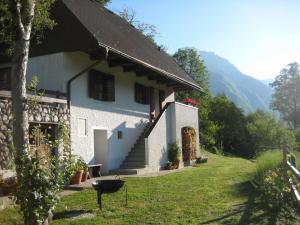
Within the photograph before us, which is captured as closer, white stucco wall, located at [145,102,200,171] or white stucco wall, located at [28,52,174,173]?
white stucco wall, located at [28,52,174,173]

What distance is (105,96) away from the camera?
16.0 meters

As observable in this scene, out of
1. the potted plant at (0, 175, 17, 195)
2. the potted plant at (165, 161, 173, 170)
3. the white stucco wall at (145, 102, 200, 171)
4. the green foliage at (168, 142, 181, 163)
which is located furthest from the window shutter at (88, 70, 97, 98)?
the potted plant at (0, 175, 17, 195)

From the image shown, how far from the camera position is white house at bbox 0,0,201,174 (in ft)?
44.0

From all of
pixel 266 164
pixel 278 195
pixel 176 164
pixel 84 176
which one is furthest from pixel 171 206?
pixel 176 164

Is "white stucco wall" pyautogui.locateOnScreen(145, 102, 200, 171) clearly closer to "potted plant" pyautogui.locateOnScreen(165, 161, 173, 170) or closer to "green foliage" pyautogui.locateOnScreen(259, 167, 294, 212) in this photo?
"potted plant" pyautogui.locateOnScreen(165, 161, 173, 170)

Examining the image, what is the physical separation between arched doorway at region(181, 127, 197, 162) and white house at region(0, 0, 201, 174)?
73 mm

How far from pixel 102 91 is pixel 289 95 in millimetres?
50219

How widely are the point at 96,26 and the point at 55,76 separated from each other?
279 centimetres

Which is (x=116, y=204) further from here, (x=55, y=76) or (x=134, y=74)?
(x=134, y=74)

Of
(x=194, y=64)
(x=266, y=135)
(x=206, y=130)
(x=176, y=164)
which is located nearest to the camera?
(x=176, y=164)

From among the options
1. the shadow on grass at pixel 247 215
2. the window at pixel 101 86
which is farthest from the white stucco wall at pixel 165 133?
the shadow on grass at pixel 247 215

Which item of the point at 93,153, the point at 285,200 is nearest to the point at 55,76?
the point at 93,153

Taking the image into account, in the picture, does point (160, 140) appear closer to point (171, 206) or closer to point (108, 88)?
point (108, 88)

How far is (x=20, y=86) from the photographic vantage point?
265 inches
